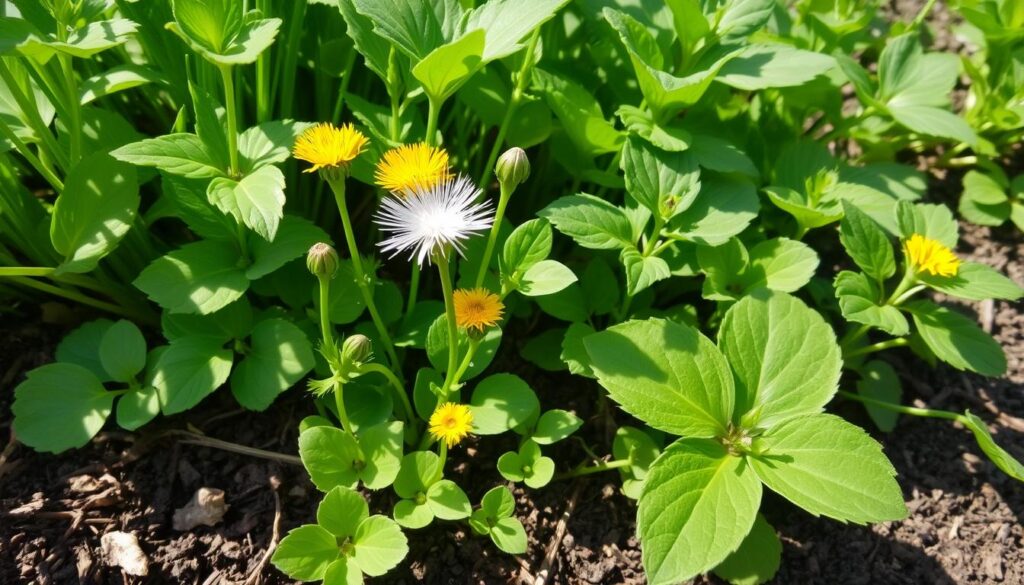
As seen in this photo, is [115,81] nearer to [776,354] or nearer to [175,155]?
[175,155]

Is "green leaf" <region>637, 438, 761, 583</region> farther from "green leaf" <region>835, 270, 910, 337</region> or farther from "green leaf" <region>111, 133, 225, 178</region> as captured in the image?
"green leaf" <region>111, 133, 225, 178</region>

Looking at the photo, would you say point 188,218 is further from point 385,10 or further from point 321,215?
point 385,10

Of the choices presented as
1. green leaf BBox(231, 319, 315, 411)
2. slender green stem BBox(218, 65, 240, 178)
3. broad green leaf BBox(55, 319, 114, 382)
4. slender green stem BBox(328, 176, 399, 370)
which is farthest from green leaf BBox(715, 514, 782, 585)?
broad green leaf BBox(55, 319, 114, 382)

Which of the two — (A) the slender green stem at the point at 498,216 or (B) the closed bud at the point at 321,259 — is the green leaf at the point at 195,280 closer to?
(B) the closed bud at the point at 321,259

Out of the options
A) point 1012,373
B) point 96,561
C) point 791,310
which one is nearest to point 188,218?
point 96,561

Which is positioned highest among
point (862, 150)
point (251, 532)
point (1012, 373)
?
point (862, 150)

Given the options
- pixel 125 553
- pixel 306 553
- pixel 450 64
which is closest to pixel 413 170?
pixel 450 64

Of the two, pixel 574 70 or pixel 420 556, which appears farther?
pixel 574 70
